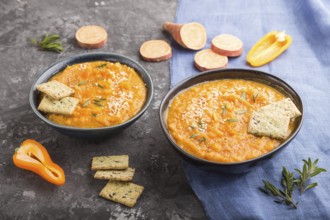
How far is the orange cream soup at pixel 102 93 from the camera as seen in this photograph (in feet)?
11.6

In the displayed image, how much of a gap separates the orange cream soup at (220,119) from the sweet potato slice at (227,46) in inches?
34.8

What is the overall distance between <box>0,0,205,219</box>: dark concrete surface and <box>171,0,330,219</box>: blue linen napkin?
189 millimetres

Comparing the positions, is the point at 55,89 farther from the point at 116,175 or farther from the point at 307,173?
the point at 307,173

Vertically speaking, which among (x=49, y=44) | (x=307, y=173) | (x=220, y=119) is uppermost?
(x=220, y=119)

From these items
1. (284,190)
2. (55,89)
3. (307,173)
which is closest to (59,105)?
(55,89)

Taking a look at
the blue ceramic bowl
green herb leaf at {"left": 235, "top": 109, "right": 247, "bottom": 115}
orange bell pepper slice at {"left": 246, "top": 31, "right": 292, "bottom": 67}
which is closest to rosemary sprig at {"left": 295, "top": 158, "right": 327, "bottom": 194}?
green herb leaf at {"left": 235, "top": 109, "right": 247, "bottom": 115}

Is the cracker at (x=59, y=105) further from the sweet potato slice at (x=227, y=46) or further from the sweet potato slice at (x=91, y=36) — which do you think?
the sweet potato slice at (x=227, y=46)

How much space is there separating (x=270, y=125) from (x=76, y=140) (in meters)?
1.66

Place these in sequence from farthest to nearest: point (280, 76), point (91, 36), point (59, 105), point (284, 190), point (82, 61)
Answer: point (91, 36), point (280, 76), point (82, 61), point (59, 105), point (284, 190)

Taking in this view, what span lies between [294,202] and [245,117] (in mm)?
742

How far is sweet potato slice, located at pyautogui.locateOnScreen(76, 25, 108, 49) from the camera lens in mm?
4883

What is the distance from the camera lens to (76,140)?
380cm

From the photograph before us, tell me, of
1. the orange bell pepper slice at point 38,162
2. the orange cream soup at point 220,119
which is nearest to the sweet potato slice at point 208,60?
the orange cream soup at point 220,119

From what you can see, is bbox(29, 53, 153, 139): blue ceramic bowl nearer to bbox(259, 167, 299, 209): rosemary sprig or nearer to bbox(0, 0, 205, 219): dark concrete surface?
bbox(0, 0, 205, 219): dark concrete surface
